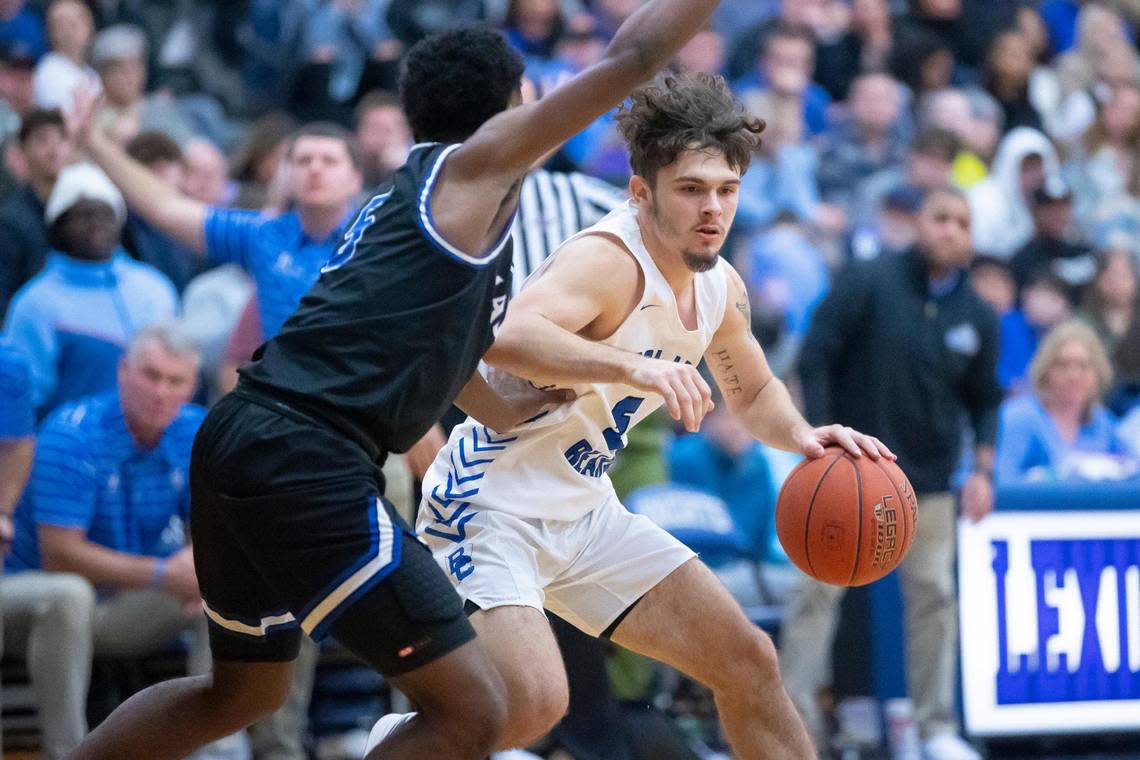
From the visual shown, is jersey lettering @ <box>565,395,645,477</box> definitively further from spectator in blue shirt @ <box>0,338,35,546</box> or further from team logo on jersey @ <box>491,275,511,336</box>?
spectator in blue shirt @ <box>0,338,35,546</box>

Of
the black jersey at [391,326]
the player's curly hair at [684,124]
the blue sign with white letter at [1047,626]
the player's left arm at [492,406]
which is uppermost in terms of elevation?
the player's curly hair at [684,124]

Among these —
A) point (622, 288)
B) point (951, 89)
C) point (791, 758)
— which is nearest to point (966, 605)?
point (791, 758)

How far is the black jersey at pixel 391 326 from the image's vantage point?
375cm

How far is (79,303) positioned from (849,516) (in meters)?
3.73

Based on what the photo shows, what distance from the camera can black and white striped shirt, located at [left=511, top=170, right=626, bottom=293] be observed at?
687cm

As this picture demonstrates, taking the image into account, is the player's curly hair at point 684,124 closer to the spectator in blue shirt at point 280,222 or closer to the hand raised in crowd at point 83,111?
the spectator in blue shirt at point 280,222

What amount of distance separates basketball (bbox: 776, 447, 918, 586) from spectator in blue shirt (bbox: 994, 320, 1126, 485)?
4.17 m

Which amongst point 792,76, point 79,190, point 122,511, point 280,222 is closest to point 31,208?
point 79,190

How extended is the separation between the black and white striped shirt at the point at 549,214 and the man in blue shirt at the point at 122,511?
142 cm

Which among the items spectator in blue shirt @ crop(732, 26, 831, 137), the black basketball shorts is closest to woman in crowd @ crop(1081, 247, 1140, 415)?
spectator in blue shirt @ crop(732, 26, 831, 137)

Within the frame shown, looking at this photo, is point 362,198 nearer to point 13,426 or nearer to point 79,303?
point 79,303

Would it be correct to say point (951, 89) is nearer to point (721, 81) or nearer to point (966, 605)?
point (966, 605)

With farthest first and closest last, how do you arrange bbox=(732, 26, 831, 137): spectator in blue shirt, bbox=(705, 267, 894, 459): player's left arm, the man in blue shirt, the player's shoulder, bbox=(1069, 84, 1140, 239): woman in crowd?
bbox=(1069, 84, 1140, 239): woman in crowd, bbox=(732, 26, 831, 137): spectator in blue shirt, the man in blue shirt, bbox=(705, 267, 894, 459): player's left arm, the player's shoulder

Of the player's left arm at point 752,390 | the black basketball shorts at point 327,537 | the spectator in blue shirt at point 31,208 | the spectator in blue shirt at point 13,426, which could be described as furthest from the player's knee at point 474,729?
the spectator in blue shirt at point 31,208
